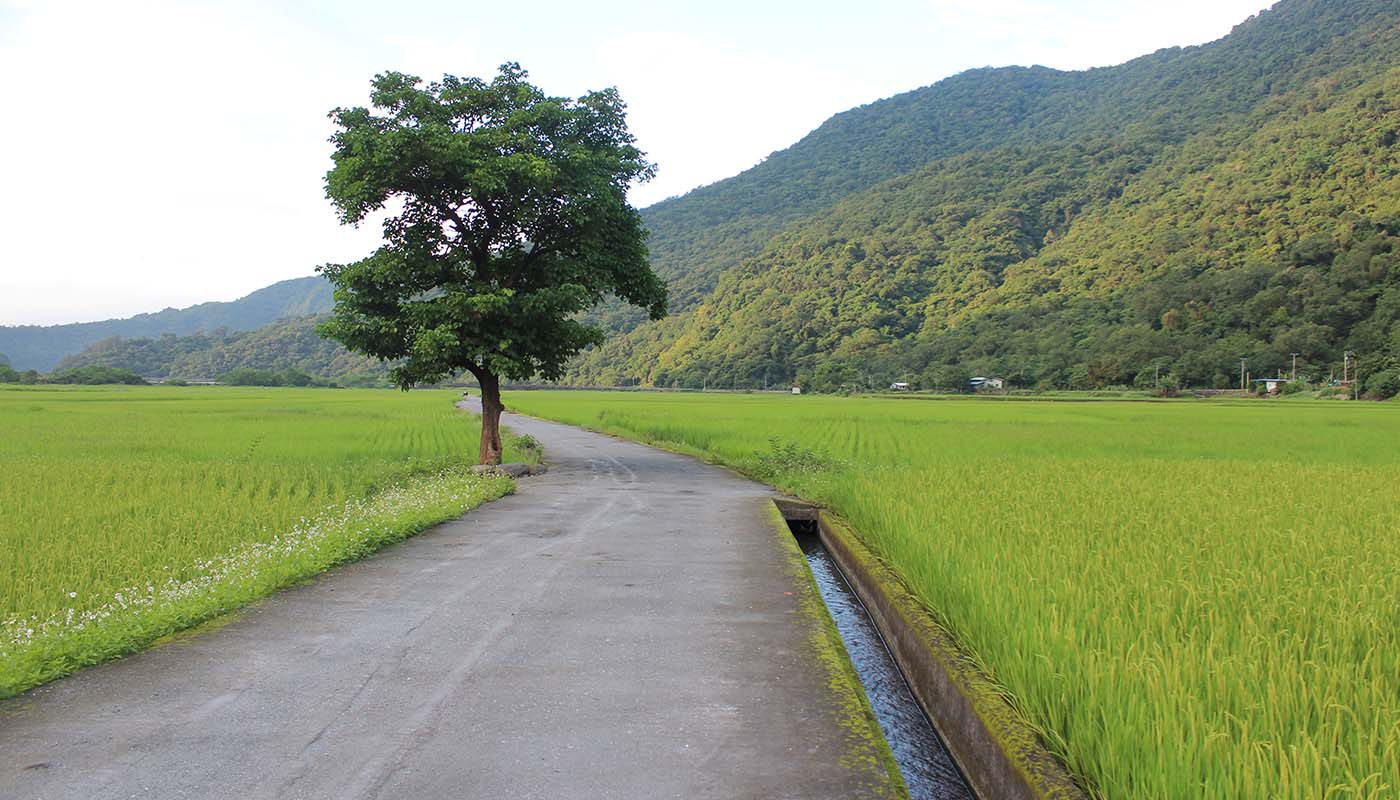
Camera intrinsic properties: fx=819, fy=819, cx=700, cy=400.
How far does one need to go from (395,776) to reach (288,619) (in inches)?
111

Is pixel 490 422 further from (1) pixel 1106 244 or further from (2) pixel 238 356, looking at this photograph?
(2) pixel 238 356

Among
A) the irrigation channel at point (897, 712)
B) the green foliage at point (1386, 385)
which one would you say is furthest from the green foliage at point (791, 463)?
the green foliage at point (1386, 385)

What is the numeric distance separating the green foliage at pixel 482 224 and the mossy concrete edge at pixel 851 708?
946cm

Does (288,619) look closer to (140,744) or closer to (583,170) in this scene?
(140,744)

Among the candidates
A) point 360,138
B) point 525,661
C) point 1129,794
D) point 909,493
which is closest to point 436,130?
point 360,138

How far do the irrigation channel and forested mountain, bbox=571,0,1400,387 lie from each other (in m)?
72.4

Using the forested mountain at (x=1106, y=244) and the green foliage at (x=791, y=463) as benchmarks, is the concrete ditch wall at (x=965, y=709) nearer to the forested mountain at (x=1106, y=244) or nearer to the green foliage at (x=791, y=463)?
the green foliage at (x=791, y=463)

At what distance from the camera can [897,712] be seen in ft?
16.3

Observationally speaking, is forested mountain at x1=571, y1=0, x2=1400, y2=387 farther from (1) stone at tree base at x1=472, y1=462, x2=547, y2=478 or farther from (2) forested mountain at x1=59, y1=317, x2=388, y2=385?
(1) stone at tree base at x1=472, y1=462, x2=547, y2=478

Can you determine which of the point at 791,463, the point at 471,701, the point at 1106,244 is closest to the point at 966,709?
the point at 471,701

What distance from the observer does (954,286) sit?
11062 cm

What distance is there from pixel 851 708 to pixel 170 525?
7.12 m

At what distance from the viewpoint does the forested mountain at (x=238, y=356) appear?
130750 mm

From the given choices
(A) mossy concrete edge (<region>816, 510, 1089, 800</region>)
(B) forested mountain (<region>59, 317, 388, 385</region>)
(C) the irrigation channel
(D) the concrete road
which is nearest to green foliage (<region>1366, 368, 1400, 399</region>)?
(C) the irrigation channel
